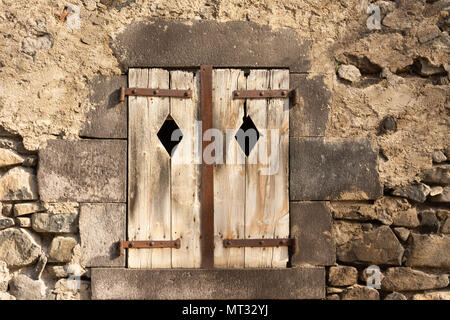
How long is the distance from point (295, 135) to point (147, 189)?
1.11 metres

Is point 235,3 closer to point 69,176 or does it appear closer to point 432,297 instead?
point 69,176

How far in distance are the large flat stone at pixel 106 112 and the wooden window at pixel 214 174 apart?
0.08 m

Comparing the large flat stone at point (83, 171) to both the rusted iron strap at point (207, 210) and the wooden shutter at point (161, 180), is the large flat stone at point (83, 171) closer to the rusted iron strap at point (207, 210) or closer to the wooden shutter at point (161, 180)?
the wooden shutter at point (161, 180)

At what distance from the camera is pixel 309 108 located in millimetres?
3260

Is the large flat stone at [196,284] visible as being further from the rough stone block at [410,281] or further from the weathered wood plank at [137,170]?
the rough stone block at [410,281]

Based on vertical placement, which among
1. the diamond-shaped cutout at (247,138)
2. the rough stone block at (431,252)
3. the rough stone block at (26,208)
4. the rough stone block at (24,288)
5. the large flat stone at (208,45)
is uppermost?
the large flat stone at (208,45)

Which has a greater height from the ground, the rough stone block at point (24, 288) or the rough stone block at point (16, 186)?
the rough stone block at point (16, 186)

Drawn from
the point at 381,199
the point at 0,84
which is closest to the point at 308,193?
the point at 381,199

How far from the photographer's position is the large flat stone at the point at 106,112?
Answer: 3178mm

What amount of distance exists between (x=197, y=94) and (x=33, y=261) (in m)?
1.62

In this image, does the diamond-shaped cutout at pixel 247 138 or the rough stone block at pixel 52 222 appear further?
the diamond-shaped cutout at pixel 247 138

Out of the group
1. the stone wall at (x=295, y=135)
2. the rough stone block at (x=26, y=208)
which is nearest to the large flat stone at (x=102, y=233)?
the stone wall at (x=295, y=135)

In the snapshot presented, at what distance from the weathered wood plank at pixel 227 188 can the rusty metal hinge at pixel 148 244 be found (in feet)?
0.95

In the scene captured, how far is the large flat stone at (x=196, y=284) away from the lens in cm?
314
